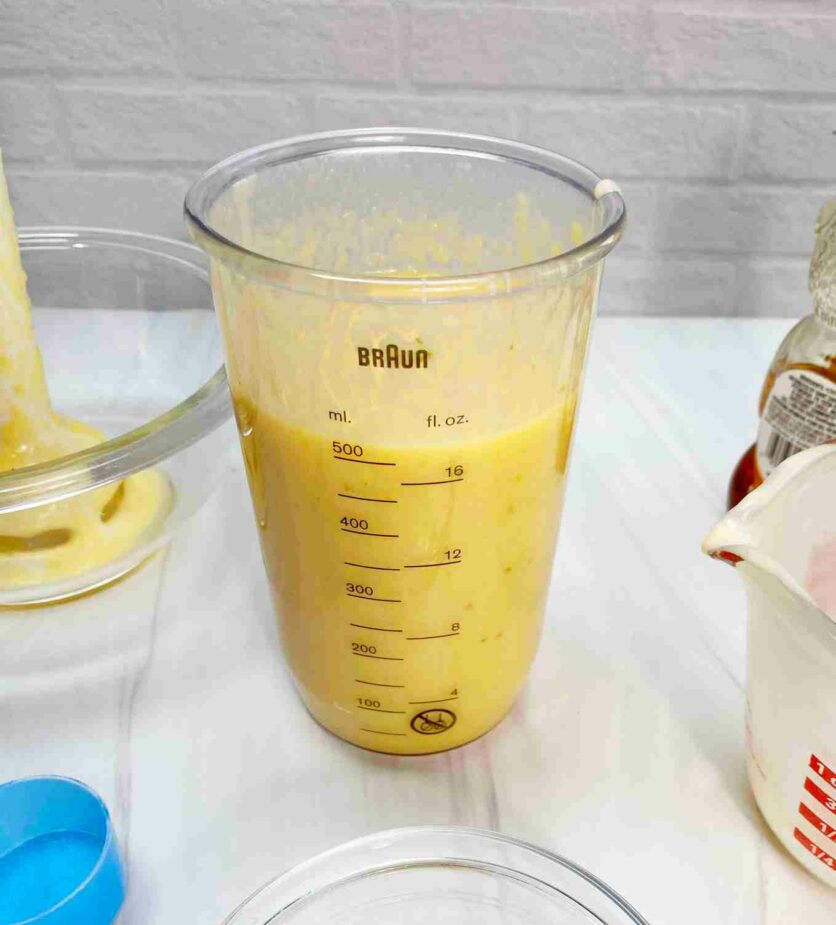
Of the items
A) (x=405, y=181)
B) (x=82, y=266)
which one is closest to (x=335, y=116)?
(x=82, y=266)

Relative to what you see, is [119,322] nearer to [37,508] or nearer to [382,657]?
[37,508]

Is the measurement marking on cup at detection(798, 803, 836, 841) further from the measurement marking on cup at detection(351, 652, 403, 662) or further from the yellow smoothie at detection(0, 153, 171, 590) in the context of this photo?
the yellow smoothie at detection(0, 153, 171, 590)

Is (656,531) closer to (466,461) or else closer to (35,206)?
(466,461)

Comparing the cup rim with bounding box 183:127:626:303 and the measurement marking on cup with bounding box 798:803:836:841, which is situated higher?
the cup rim with bounding box 183:127:626:303

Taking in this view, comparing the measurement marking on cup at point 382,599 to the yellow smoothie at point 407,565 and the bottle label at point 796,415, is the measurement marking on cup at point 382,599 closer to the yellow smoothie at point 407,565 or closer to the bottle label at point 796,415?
the yellow smoothie at point 407,565

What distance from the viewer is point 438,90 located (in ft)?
2.91

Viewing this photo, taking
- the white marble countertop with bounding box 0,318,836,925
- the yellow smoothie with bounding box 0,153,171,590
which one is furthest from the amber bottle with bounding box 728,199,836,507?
the yellow smoothie with bounding box 0,153,171,590

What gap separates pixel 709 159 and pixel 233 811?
80 centimetres

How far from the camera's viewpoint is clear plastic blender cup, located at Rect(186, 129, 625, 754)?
36cm

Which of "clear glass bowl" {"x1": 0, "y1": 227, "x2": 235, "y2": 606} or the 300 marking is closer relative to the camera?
the 300 marking

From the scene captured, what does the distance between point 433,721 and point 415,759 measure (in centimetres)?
5

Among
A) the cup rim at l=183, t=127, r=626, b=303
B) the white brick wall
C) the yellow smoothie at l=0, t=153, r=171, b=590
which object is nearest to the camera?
the cup rim at l=183, t=127, r=626, b=303

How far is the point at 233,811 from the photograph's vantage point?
0.47 m

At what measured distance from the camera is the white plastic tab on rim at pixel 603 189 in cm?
42
